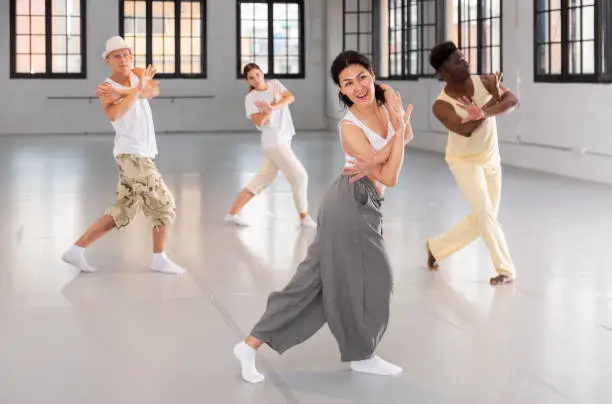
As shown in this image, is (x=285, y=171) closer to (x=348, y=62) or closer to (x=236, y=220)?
(x=236, y=220)

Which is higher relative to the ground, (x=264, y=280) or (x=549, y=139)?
(x=549, y=139)

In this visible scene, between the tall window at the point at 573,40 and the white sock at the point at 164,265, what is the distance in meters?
7.32

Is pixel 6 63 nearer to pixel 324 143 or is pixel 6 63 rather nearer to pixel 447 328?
pixel 324 143

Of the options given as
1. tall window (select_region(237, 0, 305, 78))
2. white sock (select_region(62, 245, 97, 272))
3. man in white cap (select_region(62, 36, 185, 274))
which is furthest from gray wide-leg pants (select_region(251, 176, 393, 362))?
tall window (select_region(237, 0, 305, 78))

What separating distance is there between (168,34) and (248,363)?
2139cm

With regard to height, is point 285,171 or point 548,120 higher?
point 548,120

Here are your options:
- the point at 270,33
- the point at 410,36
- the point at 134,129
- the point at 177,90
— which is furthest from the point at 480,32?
the point at 134,129

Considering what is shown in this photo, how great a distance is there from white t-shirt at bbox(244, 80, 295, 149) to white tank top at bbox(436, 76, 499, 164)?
2.62 metres

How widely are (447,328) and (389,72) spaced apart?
55.1 feet

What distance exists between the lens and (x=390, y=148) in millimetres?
4445

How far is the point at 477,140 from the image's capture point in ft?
21.9

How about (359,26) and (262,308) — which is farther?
(359,26)

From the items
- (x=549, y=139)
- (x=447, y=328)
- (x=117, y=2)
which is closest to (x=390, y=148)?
(x=447, y=328)

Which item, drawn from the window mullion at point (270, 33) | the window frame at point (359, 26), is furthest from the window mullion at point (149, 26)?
the window frame at point (359, 26)
